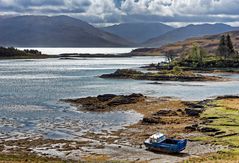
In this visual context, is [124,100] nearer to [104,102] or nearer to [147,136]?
[104,102]

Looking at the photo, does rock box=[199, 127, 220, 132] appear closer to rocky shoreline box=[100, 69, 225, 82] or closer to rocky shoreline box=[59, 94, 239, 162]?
rocky shoreline box=[59, 94, 239, 162]

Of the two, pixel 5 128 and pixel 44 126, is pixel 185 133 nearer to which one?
pixel 44 126

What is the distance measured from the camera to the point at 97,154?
51875 mm

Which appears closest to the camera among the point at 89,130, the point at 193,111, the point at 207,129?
the point at 207,129

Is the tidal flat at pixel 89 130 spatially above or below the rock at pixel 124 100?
below

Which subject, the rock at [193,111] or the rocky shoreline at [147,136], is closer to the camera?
the rocky shoreline at [147,136]

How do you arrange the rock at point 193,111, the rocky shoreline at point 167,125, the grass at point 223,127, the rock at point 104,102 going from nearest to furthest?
the grass at point 223,127, the rocky shoreline at point 167,125, the rock at point 193,111, the rock at point 104,102

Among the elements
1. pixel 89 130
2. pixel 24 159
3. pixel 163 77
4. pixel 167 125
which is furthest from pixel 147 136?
pixel 163 77

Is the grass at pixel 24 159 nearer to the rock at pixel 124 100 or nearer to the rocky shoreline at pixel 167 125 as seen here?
the rocky shoreline at pixel 167 125

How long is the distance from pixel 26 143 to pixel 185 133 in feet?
69.3

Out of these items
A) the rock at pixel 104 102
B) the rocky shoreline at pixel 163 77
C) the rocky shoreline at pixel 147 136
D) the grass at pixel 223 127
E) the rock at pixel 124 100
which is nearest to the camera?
the grass at pixel 223 127

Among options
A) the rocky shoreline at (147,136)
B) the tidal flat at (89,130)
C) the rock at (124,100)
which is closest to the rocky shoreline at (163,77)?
the tidal flat at (89,130)

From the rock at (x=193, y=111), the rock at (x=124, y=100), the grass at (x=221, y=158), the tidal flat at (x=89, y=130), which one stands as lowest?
the grass at (x=221, y=158)

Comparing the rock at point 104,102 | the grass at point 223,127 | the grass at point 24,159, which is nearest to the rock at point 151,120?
the grass at point 223,127
